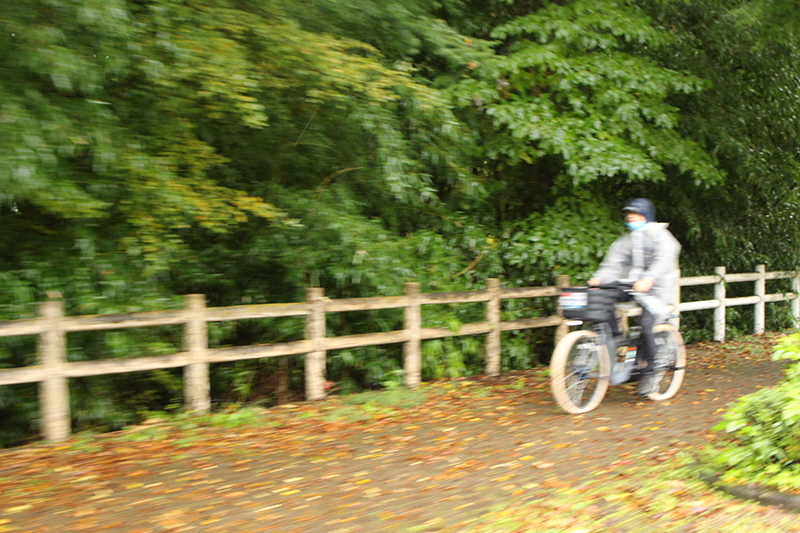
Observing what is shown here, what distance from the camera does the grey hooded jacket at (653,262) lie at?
666cm

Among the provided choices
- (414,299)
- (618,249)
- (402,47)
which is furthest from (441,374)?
(402,47)

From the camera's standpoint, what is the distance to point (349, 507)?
422 centimetres

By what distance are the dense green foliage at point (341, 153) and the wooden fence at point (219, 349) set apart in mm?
425

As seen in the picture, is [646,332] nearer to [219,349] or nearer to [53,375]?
[219,349]

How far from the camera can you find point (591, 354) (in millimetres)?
6613

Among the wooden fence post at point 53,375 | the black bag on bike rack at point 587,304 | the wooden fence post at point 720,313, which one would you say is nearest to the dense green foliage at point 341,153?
the wooden fence post at point 53,375

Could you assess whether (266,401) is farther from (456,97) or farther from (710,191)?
(710,191)

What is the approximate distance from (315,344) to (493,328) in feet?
8.64

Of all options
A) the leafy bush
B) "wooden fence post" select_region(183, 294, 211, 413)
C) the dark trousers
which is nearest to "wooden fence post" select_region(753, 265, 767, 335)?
the dark trousers

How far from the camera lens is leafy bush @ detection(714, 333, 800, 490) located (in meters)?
4.11

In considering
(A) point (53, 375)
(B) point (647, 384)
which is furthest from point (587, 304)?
(A) point (53, 375)

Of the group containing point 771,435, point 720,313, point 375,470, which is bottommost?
point 375,470

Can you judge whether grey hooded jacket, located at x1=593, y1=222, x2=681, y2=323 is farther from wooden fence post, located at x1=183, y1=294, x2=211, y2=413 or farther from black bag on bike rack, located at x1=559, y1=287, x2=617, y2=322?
wooden fence post, located at x1=183, y1=294, x2=211, y2=413

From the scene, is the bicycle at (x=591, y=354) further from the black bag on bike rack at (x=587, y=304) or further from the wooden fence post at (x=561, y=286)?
the wooden fence post at (x=561, y=286)
